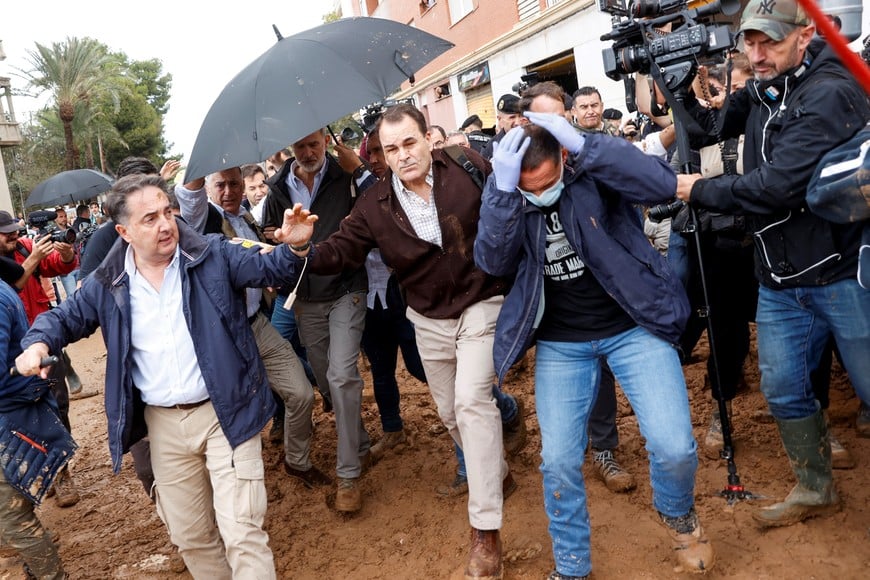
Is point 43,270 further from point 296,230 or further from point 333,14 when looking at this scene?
point 333,14

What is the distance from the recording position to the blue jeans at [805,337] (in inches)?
109

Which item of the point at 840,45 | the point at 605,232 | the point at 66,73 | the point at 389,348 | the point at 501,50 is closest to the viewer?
the point at 840,45

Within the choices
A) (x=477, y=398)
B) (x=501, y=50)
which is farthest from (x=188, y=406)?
(x=501, y=50)

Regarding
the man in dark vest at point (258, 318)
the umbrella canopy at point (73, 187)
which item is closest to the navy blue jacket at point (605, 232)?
the man in dark vest at point (258, 318)

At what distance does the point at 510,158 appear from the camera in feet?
9.06

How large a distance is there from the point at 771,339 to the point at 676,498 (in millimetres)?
847

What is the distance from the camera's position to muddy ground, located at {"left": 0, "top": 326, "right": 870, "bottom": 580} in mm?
3184

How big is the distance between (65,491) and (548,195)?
4535 mm

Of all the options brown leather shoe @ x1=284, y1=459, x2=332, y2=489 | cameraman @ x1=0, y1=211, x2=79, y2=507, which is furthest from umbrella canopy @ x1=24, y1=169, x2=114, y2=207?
brown leather shoe @ x1=284, y1=459, x2=332, y2=489

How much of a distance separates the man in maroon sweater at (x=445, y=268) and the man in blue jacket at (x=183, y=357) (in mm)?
489

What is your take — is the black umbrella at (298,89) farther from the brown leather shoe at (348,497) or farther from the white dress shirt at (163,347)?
the brown leather shoe at (348,497)

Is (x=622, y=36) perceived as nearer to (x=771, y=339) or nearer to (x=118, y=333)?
(x=771, y=339)

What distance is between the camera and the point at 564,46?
13.8 m

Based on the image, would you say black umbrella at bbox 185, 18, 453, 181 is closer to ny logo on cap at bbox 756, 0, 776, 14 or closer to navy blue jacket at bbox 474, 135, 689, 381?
navy blue jacket at bbox 474, 135, 689, 381
